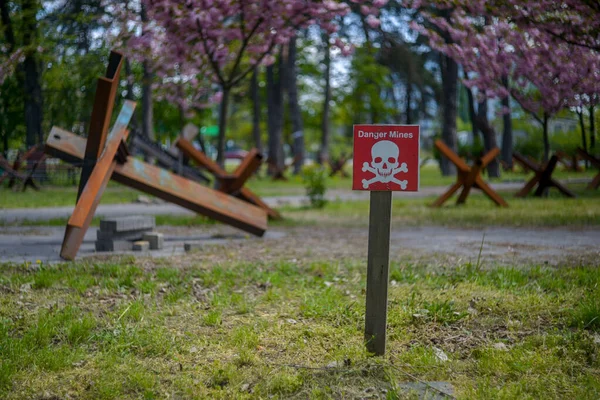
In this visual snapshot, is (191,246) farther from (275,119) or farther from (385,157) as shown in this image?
(275,119)

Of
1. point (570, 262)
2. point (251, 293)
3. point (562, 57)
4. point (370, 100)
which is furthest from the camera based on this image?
point (370, 100)

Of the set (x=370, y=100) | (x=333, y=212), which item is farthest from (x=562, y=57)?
(x=370, y=100)

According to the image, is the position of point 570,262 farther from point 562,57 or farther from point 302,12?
point 302,12

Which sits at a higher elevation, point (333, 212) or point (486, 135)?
point (486, 135)

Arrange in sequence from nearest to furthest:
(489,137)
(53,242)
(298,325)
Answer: (298,325)
(53,242)
(489,137)

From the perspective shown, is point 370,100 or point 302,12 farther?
point 370,100

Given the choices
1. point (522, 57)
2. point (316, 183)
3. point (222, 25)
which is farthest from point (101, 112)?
point (522, 57)

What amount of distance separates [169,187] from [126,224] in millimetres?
607

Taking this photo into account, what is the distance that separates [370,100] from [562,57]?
115 ft

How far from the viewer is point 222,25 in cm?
1162

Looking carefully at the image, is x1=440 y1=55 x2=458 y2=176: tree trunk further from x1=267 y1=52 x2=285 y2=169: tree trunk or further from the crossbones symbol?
the crossbones symbol

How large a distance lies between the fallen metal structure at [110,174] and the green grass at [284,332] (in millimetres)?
526

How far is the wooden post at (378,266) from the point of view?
3.79 meters

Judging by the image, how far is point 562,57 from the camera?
10.1m
